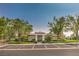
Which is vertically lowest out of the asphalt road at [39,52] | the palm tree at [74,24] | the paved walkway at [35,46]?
the asphalt road at [39,52]

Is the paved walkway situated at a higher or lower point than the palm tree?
lower

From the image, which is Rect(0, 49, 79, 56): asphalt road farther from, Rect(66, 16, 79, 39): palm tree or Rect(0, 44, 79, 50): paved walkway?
Rect(66, 16, 79, 39): palm tree

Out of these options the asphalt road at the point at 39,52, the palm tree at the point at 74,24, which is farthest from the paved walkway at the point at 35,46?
the palm tree at the point at 74,24

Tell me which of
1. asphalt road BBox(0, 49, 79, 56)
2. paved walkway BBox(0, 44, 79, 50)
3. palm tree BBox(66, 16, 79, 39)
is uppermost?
palm tree BBox(66, 16, 79, 39)

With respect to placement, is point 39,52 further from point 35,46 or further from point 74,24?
point 74,24

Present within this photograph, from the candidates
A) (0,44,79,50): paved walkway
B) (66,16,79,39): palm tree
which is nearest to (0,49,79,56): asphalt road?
(0,44,79,50): paved walkway

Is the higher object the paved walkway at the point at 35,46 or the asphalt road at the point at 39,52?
the paved walkway at the point at 35,46

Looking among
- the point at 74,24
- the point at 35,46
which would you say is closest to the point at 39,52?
the point at 35,46

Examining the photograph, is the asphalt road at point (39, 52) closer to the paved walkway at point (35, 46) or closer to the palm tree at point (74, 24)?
the paved walkway at point (35, 46)

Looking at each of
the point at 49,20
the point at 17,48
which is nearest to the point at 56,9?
the point at 49,20

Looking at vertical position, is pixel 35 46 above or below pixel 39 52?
above

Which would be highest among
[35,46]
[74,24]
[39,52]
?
[74,24]

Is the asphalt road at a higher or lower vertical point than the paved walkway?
lower

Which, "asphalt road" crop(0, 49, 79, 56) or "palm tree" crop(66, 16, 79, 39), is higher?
"palm tree" crop(66, 16, 79, 39)
